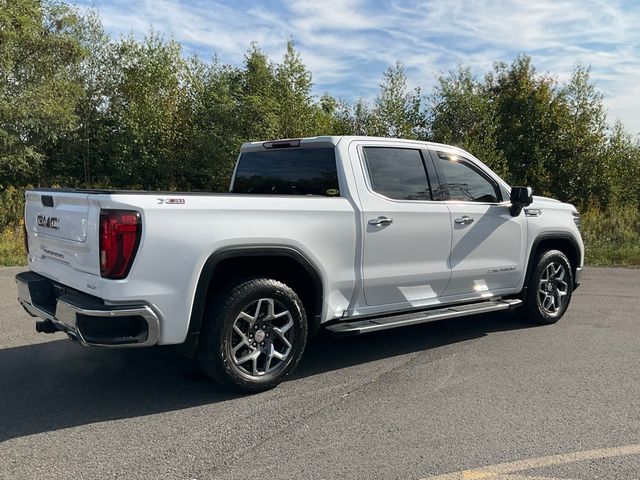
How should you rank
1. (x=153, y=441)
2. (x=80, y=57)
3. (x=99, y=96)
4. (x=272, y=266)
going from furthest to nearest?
1. (x=99, y=96)
2. (x=80, y=57)
3. (x=272, y=266)
4. (x=153, y=441)

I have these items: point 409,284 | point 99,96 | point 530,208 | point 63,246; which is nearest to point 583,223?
point 530,208

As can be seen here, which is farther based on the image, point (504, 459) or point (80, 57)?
point (80, 57)

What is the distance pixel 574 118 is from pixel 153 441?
2179cm

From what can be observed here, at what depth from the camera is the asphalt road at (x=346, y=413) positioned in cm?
312

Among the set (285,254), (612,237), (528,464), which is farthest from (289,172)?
(612,237)

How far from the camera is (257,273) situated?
4.32 m

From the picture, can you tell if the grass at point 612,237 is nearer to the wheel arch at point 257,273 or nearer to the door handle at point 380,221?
the door handle at point 380,221

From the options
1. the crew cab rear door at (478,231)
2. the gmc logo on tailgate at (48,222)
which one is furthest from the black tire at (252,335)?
the crew cab rear door at (478,231)

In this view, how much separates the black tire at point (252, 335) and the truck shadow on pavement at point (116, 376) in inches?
9.8

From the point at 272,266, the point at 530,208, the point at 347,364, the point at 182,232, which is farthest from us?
the point at 530,208

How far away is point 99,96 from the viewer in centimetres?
2105

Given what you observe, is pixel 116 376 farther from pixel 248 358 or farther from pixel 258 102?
pixel 258 102

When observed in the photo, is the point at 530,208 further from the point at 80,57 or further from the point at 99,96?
the point at 99,96

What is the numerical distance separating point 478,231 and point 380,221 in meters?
1.32
